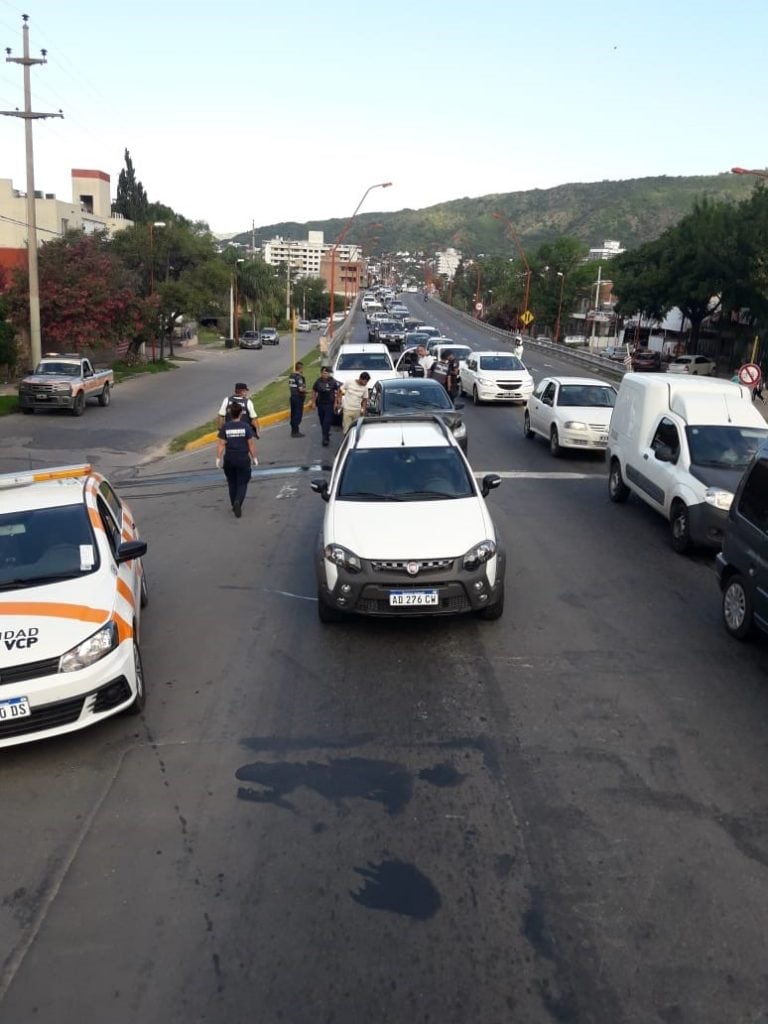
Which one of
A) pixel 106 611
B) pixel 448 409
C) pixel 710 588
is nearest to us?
pixel 106 611

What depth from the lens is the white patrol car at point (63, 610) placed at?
562 centimetres

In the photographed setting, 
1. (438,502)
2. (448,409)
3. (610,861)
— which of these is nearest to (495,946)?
(610,861)

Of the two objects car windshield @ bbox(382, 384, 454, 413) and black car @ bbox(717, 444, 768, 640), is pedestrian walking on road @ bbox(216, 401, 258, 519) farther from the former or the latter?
black car @ bbox(717, 444, 768, 640)

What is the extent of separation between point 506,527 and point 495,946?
8.13 metres

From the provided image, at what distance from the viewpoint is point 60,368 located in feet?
92.2

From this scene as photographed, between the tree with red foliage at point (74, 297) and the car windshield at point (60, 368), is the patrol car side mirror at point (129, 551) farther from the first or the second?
the tree with red foliage at point (74, 297)

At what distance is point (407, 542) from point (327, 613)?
3.47 ft

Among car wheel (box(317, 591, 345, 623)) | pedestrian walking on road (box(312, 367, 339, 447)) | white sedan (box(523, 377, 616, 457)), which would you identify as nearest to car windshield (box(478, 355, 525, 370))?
white sedan (box(523, 377, 616, 457))

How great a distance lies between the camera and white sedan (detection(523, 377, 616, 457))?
17.1 m

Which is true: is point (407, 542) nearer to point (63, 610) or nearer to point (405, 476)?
point (405, 476)

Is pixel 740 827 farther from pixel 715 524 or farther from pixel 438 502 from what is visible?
pixel 715 524

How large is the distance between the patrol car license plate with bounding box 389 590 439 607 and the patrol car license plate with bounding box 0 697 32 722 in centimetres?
297

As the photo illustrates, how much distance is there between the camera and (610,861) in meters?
4.68

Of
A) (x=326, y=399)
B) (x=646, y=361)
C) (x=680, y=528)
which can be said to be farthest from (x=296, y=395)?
(x=646, y=361)
